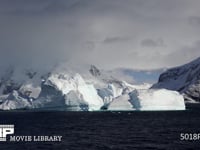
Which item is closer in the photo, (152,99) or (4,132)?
(4,132)

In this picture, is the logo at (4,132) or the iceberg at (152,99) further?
the iceberg at (152,99)

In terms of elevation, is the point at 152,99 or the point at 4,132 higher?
the point at 152,99

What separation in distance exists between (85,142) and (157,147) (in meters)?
13.0

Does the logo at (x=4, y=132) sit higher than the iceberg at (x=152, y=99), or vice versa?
the iceberg at (x=152, y=99)

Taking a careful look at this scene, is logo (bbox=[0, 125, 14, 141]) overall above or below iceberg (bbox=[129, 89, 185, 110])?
below

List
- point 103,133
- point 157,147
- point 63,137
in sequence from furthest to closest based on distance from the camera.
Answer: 1. point 103,133
2. point 63,137
3. point 157,147

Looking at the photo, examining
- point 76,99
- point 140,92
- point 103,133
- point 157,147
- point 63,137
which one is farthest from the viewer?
point 76,99

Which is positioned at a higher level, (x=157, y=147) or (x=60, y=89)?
(x=60, y=89)

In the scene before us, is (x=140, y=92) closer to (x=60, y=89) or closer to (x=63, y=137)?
(x=60, y=89)

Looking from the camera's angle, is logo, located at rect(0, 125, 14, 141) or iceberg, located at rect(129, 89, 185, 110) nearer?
logo, located at rect(0, 125, 14, 141)

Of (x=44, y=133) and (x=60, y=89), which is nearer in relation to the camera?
(x=44, y=133)

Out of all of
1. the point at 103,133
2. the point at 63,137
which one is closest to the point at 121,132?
the point at 103,133

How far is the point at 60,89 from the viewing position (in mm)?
199000

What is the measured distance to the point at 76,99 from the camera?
621 ft
